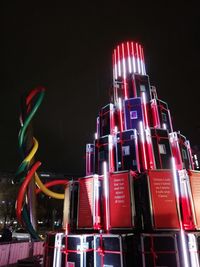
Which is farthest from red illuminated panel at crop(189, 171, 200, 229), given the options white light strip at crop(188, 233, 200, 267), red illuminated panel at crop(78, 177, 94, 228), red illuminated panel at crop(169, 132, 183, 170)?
red illuminated panel at crop(78, 177, 94, 228)

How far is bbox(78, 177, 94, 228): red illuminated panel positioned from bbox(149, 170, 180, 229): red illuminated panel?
14.9 feet

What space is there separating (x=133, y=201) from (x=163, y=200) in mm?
2049

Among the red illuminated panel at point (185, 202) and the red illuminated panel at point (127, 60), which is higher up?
the red illuminated panel at point (127, 60)

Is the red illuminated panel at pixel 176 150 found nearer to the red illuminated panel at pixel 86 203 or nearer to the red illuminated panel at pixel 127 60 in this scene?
the red illuminated panel at pixel 86 203

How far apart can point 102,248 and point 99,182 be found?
514 cm

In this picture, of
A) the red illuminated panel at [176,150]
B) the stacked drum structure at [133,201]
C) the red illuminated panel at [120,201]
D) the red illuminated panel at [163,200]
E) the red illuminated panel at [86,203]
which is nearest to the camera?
the stacked drum structure at [133,201]

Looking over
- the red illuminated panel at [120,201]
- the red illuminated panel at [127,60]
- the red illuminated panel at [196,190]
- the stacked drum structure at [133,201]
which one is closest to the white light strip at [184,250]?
the stacked drum structure at [133,201]

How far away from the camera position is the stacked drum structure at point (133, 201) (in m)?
12.2

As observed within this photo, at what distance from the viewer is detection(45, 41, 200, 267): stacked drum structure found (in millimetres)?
12227

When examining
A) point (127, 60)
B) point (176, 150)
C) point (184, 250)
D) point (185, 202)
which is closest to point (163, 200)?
point (185, 202)

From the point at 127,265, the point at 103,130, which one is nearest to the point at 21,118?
the point at 103,130

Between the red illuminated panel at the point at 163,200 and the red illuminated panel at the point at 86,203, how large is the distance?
454 centimetres

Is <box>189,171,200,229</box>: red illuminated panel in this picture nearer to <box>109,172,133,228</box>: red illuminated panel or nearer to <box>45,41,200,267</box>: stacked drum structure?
<box>45,41,200,267</box>: stacked drum structure

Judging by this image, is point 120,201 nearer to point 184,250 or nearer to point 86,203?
point 86,203
